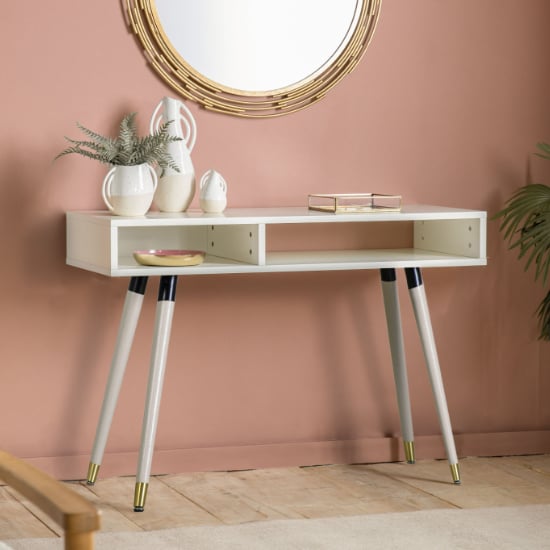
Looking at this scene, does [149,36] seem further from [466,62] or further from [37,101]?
[466,62]

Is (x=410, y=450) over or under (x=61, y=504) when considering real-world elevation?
under

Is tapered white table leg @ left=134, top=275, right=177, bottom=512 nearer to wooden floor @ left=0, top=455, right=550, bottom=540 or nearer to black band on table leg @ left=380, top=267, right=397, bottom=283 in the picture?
wooden floor @ left=0, top=455, right=550, bottom=540

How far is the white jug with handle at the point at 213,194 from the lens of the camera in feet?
10.1

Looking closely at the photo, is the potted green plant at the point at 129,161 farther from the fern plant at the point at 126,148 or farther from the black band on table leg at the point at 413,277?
the black band on table leg at the point at 413,277

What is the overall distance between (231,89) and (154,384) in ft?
3.25

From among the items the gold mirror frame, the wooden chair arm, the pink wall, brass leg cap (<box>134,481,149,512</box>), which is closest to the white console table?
brass leg cap (<box>134,481,149,512</box>)

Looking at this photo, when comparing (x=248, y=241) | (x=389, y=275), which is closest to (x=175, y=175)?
(x=248, y=241)

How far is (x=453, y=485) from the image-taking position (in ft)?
10.7

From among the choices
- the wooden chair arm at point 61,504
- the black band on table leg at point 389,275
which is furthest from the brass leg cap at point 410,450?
the wooden chair arm at point 61,504

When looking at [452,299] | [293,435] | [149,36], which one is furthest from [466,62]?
[293,435]

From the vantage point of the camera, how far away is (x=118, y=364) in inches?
123

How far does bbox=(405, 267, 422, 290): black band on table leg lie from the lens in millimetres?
3219

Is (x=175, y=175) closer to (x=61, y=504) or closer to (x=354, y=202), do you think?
(x=354, y=202)

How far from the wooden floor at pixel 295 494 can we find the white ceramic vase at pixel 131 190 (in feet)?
2.74
